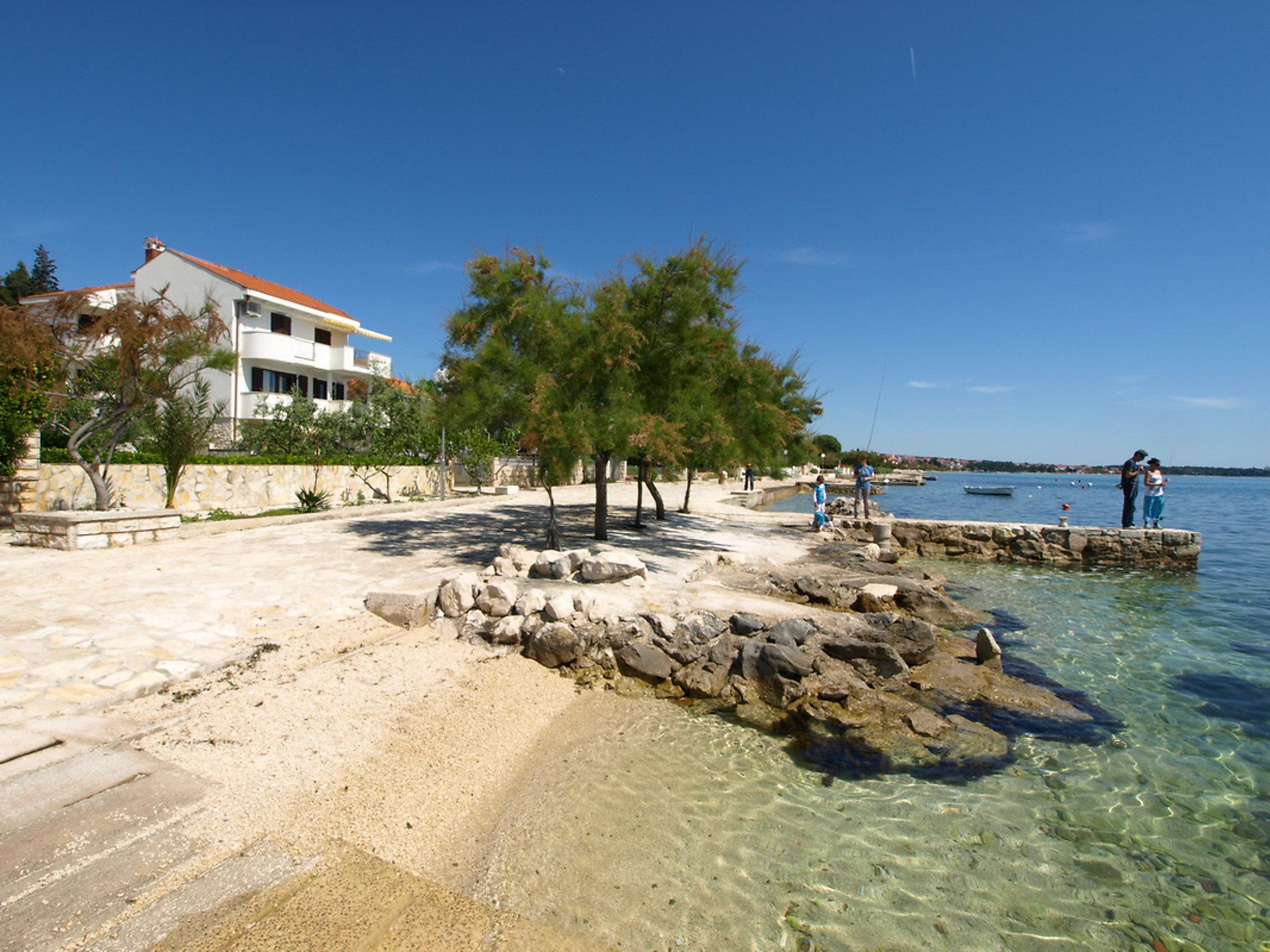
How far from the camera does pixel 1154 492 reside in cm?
1842

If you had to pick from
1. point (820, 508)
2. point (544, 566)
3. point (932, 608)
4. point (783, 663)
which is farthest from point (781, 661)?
point (820, 508)

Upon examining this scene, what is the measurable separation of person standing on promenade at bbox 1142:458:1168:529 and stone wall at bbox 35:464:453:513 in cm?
2408

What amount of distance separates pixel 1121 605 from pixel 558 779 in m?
13.0

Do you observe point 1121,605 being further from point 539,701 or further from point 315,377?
point 315,377

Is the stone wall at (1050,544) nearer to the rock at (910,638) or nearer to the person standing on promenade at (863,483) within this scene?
the person standing on promenade at (863,483)

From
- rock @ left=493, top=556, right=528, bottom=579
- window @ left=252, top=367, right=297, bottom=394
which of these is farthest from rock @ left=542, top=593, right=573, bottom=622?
window @ left=252, top=367, right=297, bottom=394

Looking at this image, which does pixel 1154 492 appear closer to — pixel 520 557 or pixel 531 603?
pixel 520 557

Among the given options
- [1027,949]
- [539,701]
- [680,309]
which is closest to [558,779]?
[539,701]

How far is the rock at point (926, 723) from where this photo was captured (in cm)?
606

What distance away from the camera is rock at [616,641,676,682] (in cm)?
696

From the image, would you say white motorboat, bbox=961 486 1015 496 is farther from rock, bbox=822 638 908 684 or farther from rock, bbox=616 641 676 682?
rock, bbox=616 641 676 682

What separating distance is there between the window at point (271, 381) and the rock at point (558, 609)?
26520 millimetres

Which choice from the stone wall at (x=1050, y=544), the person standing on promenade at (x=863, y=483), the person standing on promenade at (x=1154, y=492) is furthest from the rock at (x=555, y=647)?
the person standing on promenade at (x=1154, y=492)

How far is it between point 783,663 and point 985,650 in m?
3.23
